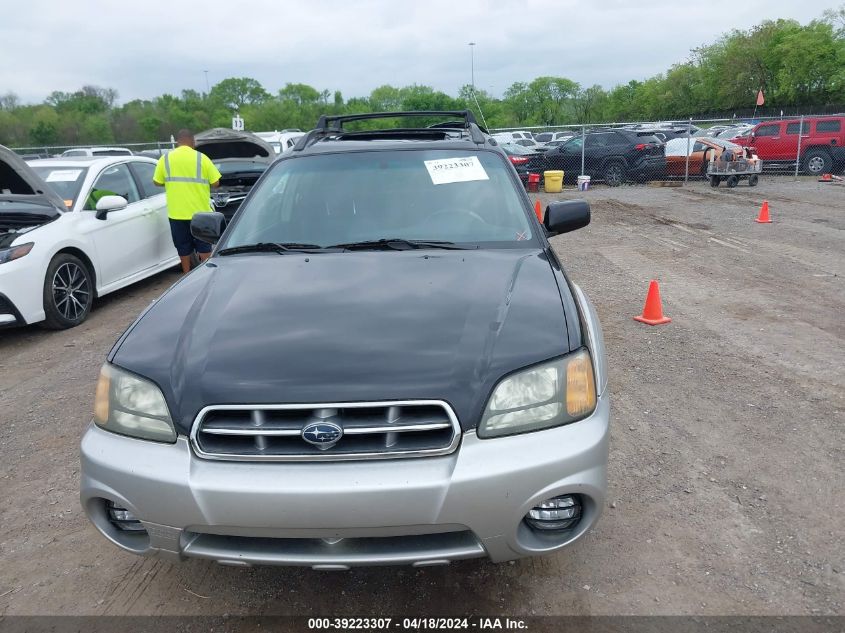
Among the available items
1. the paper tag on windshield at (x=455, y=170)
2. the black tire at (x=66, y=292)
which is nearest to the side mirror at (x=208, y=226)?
the paper tag on windshield at (x=455, y=170)

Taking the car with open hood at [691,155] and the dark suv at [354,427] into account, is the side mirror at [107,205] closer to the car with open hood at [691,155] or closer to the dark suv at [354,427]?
the dark suv at [354,427]

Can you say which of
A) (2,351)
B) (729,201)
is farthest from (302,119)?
(2,351)

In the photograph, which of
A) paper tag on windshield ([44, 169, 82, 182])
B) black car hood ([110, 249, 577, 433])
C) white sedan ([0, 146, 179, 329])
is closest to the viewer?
black car hood ([110, 249, 577, 433])

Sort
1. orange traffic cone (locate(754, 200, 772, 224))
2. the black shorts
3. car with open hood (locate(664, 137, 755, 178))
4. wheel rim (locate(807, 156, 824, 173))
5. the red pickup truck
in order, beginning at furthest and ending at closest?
wheel rim (locate(807, 156, 824, 173)), the red pickup truck, car with open hood (locate(664, 137, 755, 178)), orange traffic cone (locate(754, 200, 772, 224)), the black shorts

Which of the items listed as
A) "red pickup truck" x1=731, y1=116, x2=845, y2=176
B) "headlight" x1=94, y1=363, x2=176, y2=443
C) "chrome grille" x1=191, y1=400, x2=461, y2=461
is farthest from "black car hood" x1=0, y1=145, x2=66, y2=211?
"red pickup truck" x1=731, y1=116, x2=845, y2=176

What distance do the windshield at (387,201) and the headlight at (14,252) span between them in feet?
Result: 10.5

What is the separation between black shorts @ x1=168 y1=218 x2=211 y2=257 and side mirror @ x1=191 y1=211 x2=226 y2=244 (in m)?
3.80

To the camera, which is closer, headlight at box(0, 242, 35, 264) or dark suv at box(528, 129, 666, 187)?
headlight at box(0, 242, 35, 264)

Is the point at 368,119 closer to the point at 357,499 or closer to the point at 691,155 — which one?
the point at 357,499

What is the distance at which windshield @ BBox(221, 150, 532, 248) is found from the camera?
11.1 feet

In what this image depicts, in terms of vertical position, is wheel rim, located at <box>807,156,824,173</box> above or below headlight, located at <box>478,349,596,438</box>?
below

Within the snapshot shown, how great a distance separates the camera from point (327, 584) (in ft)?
8.72

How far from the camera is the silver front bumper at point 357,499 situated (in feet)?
6.59

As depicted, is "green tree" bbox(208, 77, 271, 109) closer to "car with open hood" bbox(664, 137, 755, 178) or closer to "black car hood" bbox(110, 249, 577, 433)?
"car with open hood" bbox(664, 137, 755, 178)
